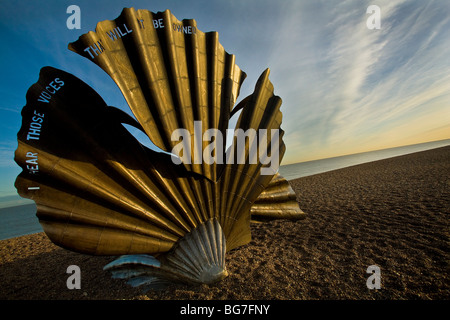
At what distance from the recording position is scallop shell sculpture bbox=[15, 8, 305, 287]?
88.4 inches

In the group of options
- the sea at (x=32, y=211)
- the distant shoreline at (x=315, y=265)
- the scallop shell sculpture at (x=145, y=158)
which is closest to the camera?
the scallop shell sculpture at (x=145, y=158)

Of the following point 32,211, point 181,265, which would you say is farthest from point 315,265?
point 32,211

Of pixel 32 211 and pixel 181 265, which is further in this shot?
pixel 32 211

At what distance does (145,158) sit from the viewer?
106 inches

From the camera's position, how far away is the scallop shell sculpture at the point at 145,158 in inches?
88.4

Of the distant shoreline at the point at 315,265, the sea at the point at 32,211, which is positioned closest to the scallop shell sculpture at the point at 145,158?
the distant shoreline at the point at 315,265

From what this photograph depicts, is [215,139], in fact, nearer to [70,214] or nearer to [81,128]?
[81,128]

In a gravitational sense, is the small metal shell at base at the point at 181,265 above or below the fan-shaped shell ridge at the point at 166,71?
below

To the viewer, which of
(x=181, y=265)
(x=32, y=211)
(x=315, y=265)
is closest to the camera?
(x=181, y=265)

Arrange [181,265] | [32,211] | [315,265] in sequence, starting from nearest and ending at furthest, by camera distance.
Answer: [181,265], [315,265], [32,211]

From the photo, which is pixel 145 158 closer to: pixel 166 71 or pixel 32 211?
pixel 166 71

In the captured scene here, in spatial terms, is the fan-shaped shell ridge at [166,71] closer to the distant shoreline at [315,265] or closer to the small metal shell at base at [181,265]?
the small metal shell at base at [181,265]

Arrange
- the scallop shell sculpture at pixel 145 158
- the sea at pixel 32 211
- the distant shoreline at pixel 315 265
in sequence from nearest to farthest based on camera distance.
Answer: the scallop shell sculpture at pixel 145 158 < the distant shoreline at pixel 315 265 < the sea at pixel 32 211
